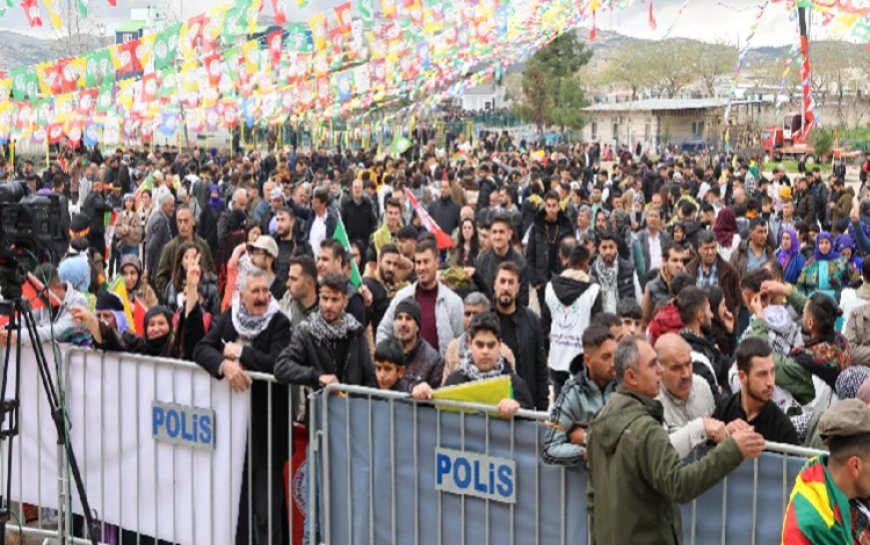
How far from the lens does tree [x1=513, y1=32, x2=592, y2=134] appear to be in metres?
81.3

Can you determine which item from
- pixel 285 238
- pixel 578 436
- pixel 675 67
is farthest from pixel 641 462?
pixel 675 67

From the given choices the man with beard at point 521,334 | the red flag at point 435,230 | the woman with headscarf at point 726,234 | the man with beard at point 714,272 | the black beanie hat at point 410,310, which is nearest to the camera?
the black beanie hat at point 410,310

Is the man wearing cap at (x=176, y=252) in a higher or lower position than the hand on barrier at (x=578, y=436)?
higher

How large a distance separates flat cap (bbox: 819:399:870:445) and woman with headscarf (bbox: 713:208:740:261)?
8.05 metres

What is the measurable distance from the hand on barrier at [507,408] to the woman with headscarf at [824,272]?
5986 mm

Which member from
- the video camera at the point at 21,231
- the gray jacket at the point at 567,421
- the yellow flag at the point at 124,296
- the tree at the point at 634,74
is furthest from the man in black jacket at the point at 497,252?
the tree at the point at 634,74

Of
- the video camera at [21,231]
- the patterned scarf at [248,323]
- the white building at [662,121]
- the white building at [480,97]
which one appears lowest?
the patterned scarf at [248,323]

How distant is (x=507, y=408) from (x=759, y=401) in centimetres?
109

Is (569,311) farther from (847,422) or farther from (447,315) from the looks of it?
(847,422)

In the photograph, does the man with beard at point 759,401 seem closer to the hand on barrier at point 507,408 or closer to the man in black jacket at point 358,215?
the hand on barrier at point 507,408

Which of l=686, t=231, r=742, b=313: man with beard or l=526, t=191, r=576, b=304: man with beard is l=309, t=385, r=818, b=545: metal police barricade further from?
l=526, t=191, r=576, b=304: man with beard

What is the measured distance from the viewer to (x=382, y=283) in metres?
10.0

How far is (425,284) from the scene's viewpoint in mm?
8812

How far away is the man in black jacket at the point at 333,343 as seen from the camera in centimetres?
685
